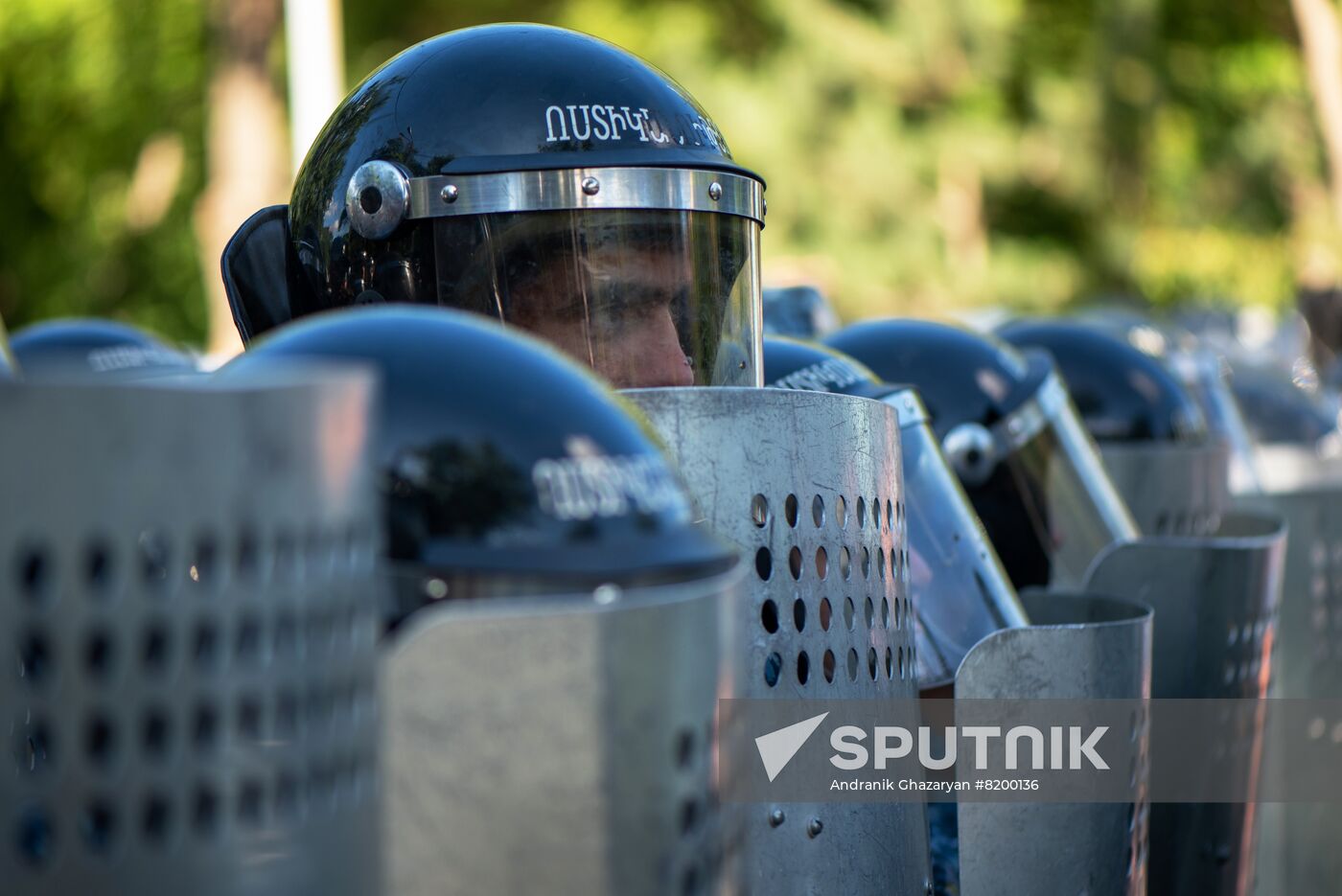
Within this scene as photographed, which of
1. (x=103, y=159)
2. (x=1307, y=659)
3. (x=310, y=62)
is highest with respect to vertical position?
(x=103, y=159)

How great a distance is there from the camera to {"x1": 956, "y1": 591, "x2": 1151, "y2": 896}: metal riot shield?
102 inches

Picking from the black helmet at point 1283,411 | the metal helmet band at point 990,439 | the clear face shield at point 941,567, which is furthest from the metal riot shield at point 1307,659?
the black helmet at point 1283,411

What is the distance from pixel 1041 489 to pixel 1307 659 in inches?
45.9

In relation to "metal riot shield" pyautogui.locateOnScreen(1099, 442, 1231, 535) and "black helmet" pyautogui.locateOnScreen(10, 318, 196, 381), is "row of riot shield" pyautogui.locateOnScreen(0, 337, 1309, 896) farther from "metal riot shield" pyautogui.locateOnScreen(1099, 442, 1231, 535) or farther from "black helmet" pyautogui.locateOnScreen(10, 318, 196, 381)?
"black helmet" pyautogui.locateOnScreen(10, 318, 196, 381)

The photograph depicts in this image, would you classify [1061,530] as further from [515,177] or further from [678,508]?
[678,508]

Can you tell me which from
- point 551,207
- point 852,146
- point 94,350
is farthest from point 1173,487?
point 852,146

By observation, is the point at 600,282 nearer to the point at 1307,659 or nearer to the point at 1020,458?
the point at 1020,458

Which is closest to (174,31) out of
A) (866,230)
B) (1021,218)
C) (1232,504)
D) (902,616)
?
(866,230)

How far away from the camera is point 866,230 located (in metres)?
24.9

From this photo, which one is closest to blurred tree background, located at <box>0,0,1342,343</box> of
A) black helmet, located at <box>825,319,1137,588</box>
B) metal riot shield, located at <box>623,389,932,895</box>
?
black helmet, located at <box>825,319,1137,588</box>

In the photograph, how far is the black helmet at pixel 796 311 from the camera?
18.9 feet

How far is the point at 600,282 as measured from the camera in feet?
9.42

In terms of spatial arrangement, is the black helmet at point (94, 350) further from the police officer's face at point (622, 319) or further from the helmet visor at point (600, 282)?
the police officer's face at point (622, 319)

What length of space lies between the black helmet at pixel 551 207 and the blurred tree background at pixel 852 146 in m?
18.8
